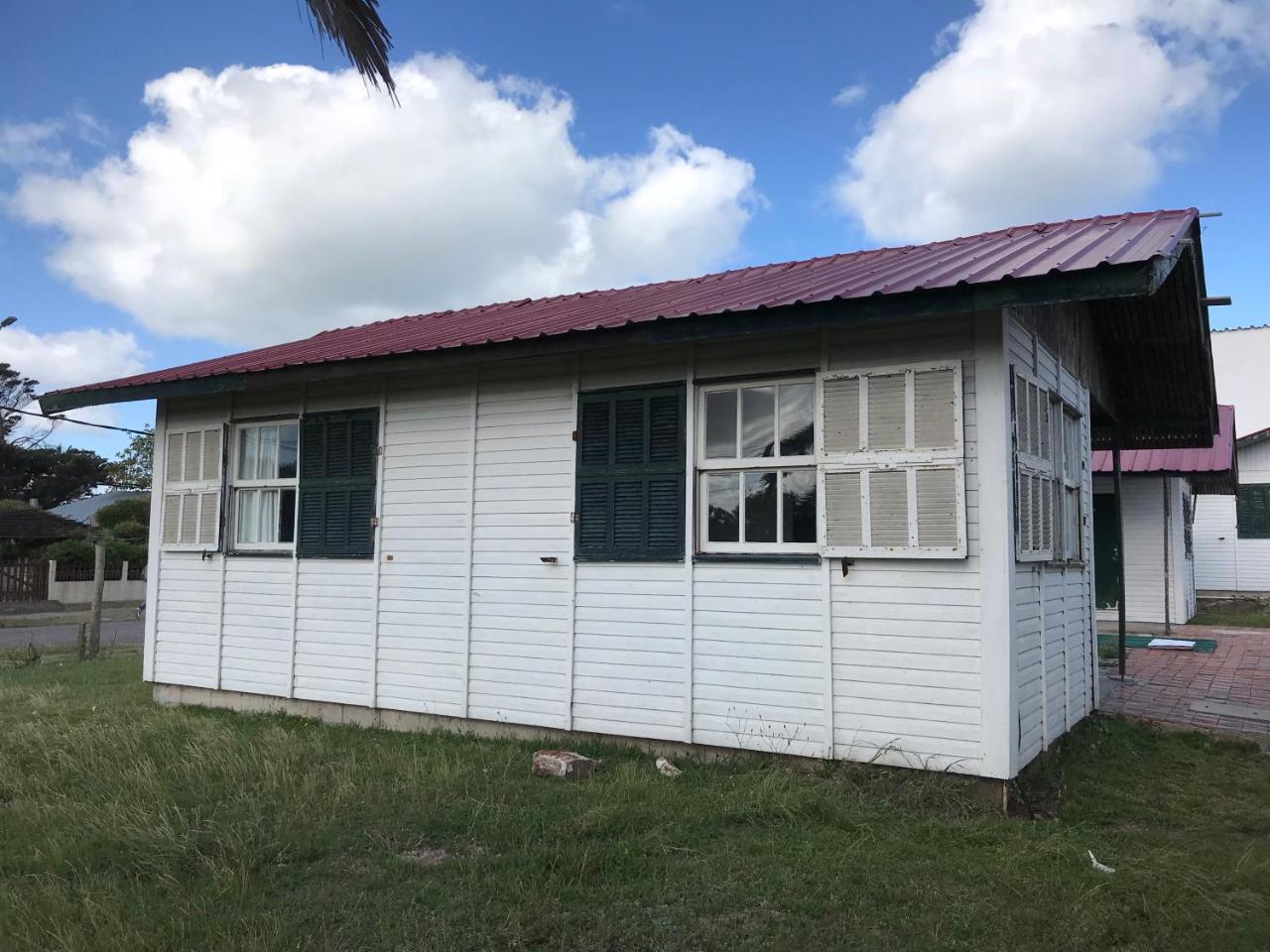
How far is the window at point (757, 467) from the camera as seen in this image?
5863mm

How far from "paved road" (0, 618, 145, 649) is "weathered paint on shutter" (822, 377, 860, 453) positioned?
47.8 ft

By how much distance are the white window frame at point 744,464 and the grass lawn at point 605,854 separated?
1.30 m

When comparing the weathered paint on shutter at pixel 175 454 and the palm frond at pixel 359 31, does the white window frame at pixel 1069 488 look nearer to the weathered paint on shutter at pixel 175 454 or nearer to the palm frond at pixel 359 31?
the palm frond at pixel 359 31

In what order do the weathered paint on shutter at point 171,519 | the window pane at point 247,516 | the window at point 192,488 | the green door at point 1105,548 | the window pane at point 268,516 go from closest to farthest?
1. the window pane at point 268,516
2. the window pane at point 247,516
3. the window at point 192,488
4. the weathered paint on shutter at point 171,519
5. the green door at point 1105,548

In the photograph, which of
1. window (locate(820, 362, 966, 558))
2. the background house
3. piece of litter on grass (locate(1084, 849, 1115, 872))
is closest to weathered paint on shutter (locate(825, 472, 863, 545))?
window (locate(820, 362, 966, 558))

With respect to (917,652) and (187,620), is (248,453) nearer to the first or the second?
(187,620)

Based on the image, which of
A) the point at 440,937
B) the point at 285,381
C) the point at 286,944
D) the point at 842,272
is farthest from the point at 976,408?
the point at 285,381

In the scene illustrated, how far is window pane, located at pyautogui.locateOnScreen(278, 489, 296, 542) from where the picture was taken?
8133 mm

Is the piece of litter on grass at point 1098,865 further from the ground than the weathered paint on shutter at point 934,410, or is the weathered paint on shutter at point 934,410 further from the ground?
the weathered paint on shutter at point 934,410

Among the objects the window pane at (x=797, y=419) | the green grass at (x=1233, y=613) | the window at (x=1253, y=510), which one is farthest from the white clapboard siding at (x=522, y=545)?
the window at (x=1253, y=510)

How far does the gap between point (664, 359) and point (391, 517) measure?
101 inches

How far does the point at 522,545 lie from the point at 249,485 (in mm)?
2943

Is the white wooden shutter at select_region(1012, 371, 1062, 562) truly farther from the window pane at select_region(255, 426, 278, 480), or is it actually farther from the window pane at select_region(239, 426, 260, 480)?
the window pane at select_region(239, 426, 260, 480)

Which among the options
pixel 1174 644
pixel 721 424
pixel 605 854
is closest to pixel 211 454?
pixel 721 424
